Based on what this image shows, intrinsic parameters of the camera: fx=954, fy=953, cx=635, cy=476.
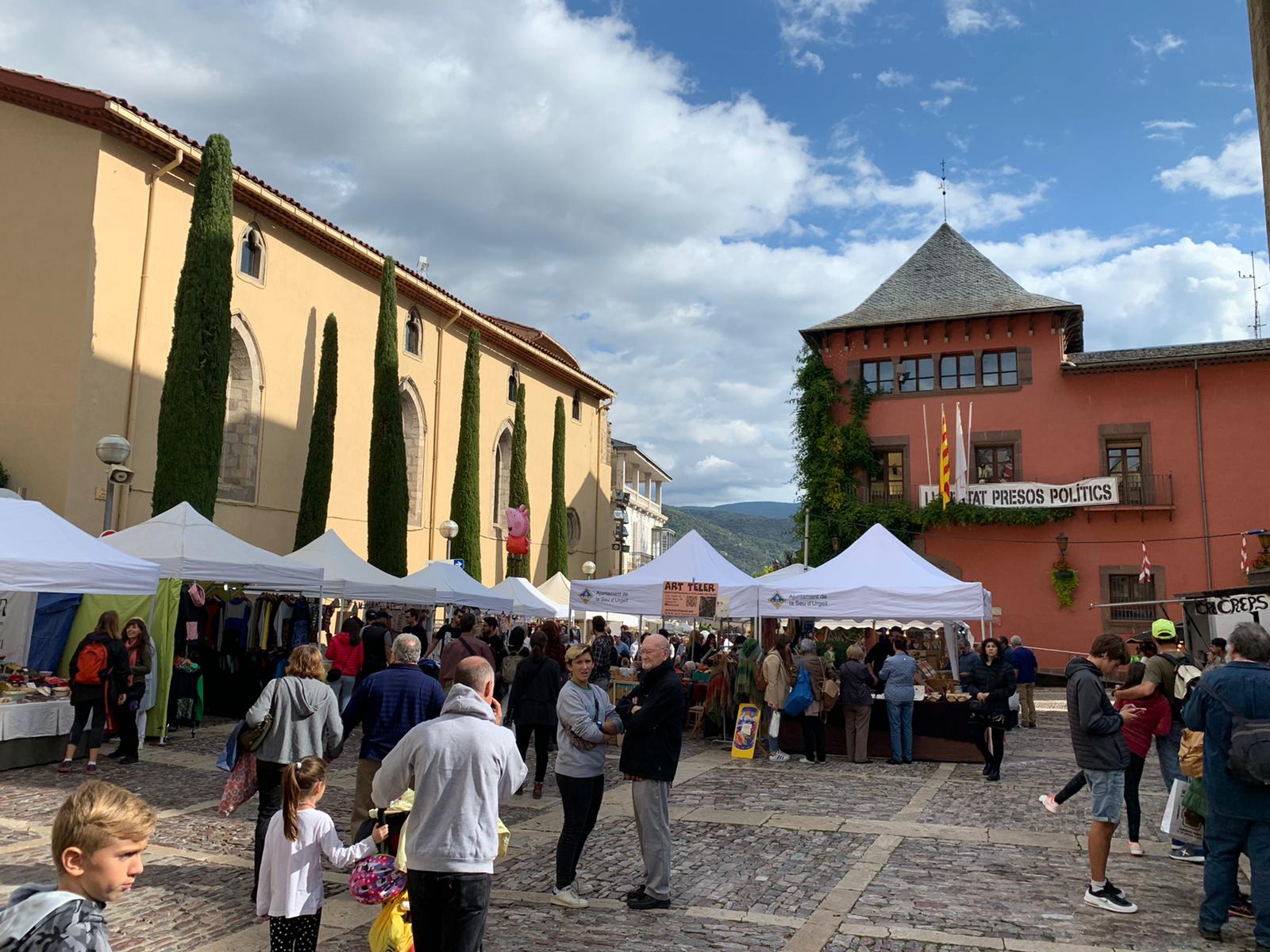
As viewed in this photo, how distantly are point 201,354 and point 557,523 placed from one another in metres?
18.1

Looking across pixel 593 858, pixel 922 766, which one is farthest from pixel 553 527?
pixel 593 858

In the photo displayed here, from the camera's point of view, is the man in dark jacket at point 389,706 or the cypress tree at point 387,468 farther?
the cypress tree at point 387,468

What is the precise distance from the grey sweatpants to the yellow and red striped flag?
79.2ft

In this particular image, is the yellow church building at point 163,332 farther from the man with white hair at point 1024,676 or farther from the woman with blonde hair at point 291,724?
the man with white hair at point 1024,676

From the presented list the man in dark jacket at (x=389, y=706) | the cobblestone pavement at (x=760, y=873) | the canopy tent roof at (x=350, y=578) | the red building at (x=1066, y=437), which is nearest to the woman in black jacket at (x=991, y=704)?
the cobblestone pavement at (x=760, y=873)

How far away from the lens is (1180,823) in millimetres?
7184

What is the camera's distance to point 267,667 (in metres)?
15.3

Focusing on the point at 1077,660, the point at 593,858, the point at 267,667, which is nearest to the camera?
the point at 1077,660

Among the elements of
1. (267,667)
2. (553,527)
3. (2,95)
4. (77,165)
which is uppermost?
(2,95)

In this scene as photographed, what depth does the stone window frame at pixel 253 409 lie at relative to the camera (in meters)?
21.3

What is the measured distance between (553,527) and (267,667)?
20.0 m

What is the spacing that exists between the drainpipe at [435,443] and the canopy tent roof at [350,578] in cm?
1162

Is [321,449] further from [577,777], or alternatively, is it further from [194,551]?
[577,777]

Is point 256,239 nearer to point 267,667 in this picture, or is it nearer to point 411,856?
point 267,667
